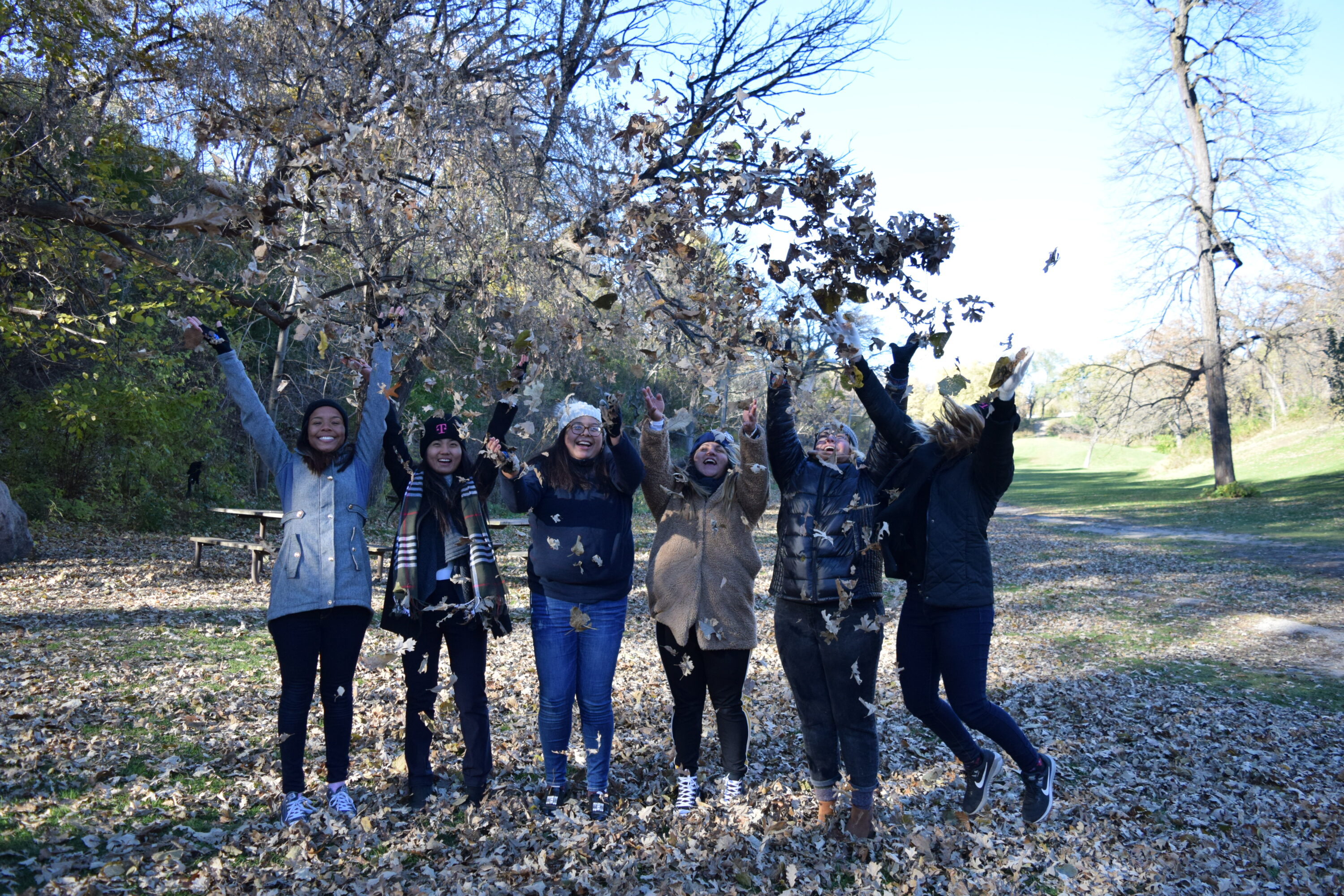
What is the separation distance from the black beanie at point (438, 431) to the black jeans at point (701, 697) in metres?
1.44

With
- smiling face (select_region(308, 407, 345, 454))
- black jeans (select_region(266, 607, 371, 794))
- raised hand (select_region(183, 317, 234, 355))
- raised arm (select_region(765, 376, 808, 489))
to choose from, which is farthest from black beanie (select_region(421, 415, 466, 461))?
raised arm (select_region(765, 376, 808, 489))

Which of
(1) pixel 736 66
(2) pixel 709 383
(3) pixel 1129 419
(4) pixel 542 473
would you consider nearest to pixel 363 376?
(4) pixel 542 473

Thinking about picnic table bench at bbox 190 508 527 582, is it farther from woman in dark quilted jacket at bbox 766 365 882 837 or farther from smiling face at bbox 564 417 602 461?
woman in dark quilted jacket at bbox 766 365 882 837

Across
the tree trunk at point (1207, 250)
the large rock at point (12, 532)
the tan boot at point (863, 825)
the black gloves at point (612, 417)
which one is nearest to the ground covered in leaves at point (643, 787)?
the tan boot at point (863, 825)

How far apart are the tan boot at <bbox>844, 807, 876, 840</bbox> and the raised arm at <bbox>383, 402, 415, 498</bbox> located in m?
2.70

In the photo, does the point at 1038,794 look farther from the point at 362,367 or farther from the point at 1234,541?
the point at 1234,541

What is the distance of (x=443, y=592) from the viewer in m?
4.10

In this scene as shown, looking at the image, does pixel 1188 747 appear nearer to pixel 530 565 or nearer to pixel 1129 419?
pixel 530 565

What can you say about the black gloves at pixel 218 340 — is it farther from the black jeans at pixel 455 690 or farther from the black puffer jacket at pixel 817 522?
the black puffer jacket at pixel 817 522

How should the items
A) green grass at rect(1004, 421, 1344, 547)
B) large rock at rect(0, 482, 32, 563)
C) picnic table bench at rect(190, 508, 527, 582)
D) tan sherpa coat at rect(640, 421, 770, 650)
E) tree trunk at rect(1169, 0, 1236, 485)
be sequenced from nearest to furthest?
tan sherpa coat at rect(640, 421, 770, 650), picnic table bench at rect(190, 508, 527, 582), large rock at rect(0, 482, 32, 563), green grass at rect(1004, 421, 1344, 547), tree trunk at rect(1169, 0, 1236, 485)

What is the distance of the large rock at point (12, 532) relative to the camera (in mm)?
10966

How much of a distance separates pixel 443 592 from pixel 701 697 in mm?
1423

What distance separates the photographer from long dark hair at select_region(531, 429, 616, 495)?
427cm

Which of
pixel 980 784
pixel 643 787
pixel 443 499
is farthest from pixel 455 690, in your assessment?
pixel 980 784
